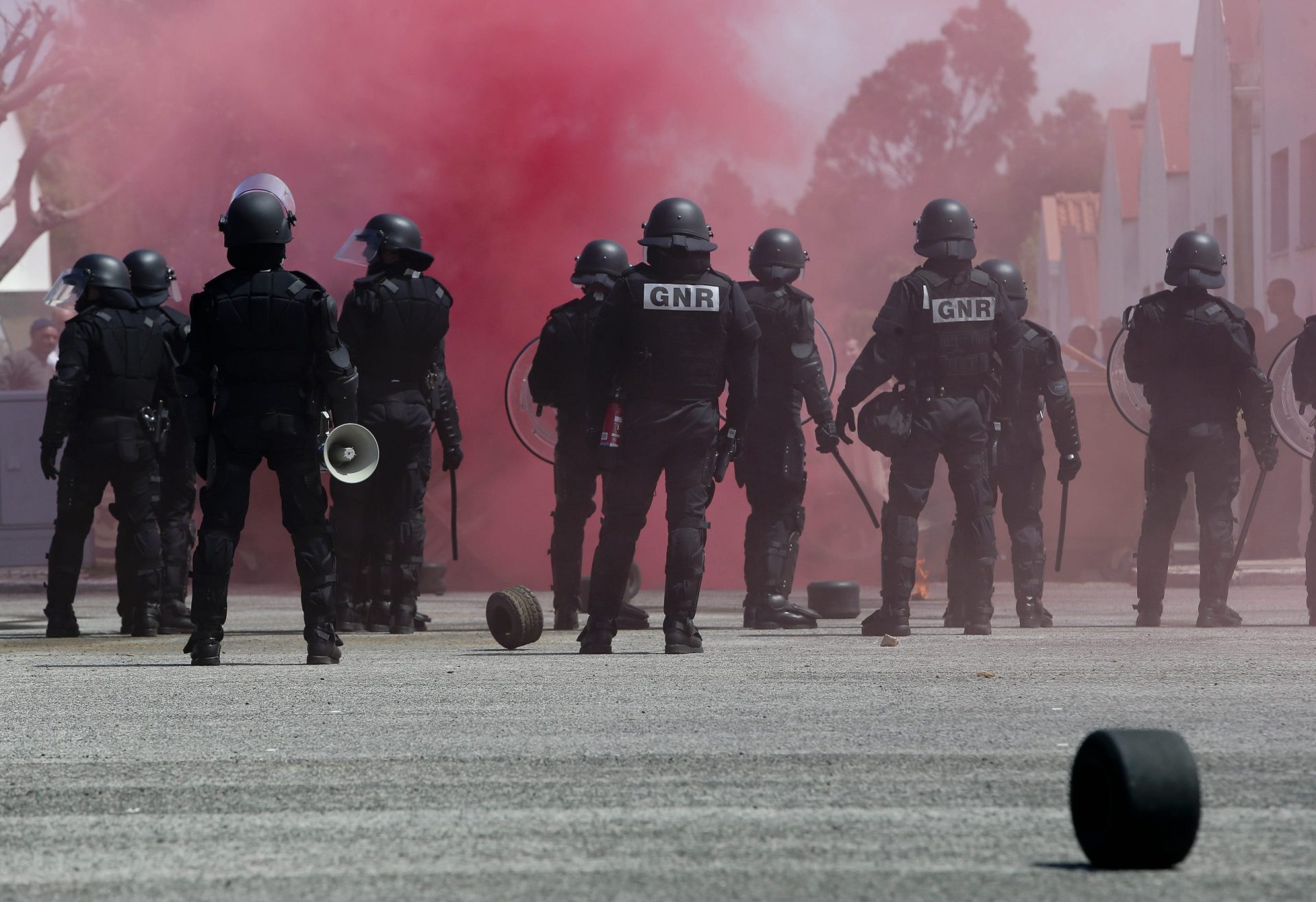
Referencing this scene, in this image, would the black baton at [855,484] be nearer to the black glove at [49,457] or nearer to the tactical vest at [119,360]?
the tactical vest at [119,360]

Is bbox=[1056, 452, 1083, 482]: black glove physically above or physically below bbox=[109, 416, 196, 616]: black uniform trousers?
above

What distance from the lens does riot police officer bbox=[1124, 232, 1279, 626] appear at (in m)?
9.98

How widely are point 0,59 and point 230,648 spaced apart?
15.1m

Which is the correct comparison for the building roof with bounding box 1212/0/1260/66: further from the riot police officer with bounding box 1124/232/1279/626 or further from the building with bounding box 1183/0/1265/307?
the riot police officer with bounding box 1124/232/1279/626

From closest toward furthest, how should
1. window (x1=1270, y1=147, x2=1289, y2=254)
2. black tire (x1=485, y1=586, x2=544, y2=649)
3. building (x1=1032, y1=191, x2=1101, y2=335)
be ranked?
black tire (x1=485, y1=586, x2=544, y2=649) < window (x1=1270, y1=147, x2=1289, y2=254) < building (x1=1032, y1=191, x2=1101, y2=335)

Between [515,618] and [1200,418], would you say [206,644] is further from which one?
[1200,418]

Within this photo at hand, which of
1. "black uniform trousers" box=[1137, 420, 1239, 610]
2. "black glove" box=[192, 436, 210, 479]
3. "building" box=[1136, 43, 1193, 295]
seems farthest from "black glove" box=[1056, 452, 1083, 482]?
"building" box=[1136, 43, 1193, 295]

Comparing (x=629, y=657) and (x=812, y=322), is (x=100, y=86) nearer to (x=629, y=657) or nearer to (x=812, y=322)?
(x=812, y=322)

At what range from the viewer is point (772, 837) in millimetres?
3906

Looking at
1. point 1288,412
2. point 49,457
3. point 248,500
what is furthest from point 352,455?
point 1288,412

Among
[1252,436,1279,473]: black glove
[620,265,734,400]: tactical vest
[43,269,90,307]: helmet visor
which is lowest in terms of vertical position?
[1252,436,1279,473]: black glove

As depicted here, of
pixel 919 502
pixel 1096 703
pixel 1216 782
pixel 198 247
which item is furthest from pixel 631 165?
pixel 1216 782

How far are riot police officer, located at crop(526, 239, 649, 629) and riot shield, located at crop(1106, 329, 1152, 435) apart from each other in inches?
115

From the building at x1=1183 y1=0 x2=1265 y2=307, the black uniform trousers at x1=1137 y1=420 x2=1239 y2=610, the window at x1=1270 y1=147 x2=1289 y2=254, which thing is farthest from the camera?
the building at x1=1183 y1=0 x2=1265 y2=307
